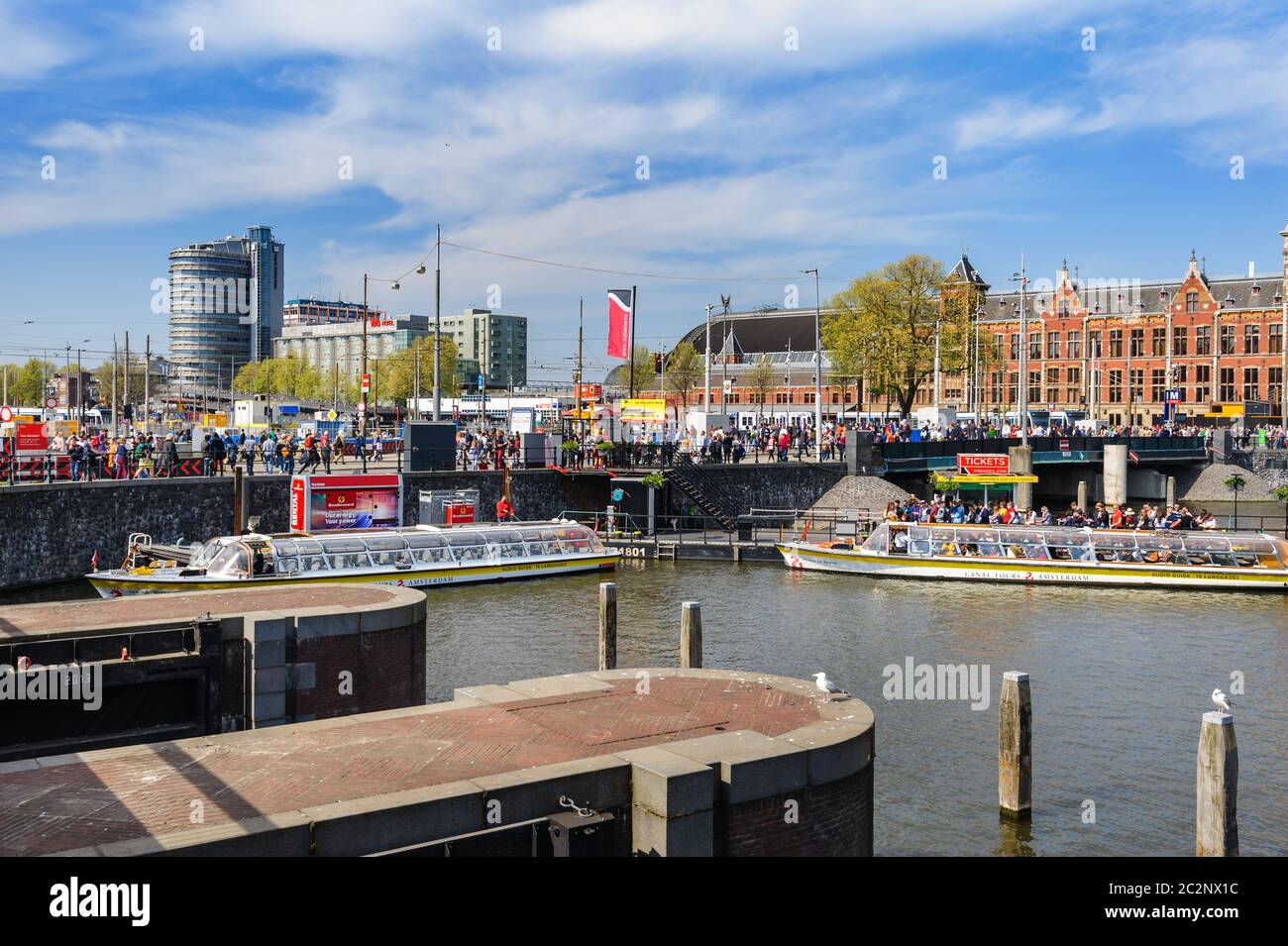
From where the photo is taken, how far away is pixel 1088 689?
1012 inches

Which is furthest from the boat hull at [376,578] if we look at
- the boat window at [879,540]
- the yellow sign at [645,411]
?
the yellow sign at [645,411]

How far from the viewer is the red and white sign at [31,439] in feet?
138

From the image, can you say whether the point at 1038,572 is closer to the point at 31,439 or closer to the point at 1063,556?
the point at 1063,556

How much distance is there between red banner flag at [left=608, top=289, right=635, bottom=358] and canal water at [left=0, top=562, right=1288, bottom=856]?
47.3ft

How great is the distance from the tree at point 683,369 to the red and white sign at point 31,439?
9088 centimetres

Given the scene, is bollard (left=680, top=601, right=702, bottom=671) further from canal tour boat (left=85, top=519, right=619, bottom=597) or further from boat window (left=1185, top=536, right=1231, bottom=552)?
boat window (left=1185, top=536, right=1231, bottom=552)

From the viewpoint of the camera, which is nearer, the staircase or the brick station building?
the staircase

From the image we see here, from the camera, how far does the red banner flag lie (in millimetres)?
57125

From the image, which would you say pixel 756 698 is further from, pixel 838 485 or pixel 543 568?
pixel 838 485

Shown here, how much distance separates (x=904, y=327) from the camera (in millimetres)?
93375

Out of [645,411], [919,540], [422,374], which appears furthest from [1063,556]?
[422,374]

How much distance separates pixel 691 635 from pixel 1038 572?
73.5 ft
